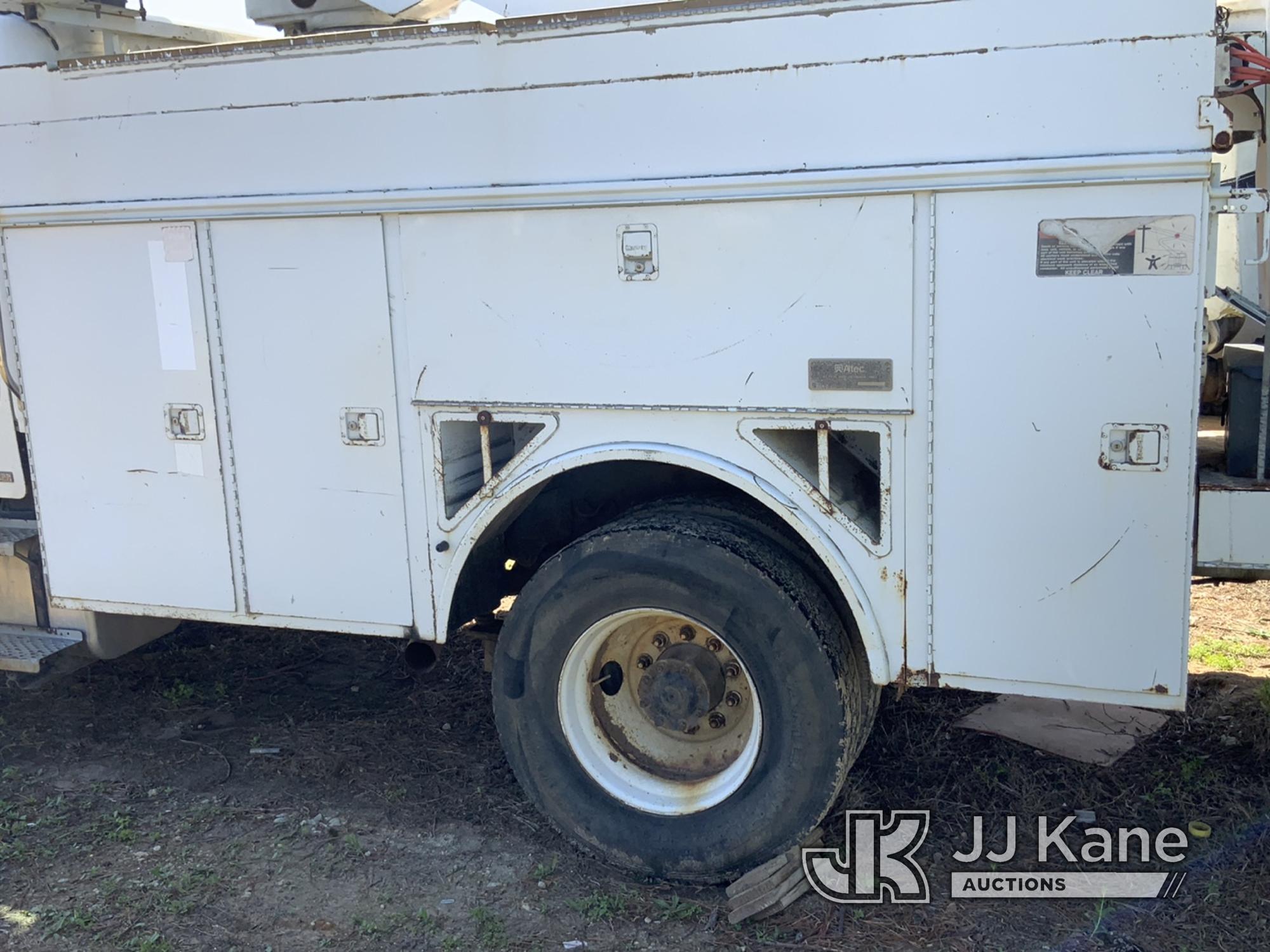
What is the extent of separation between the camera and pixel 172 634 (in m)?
5.88

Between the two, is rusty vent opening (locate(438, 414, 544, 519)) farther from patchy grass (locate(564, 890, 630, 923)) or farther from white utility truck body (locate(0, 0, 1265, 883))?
patchy grass (locate(564, 890, 630, 923))

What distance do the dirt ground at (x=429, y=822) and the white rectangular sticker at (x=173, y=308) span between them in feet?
5.20

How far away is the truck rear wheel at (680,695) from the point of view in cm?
337

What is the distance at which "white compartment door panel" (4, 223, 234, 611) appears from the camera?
391 centimetres

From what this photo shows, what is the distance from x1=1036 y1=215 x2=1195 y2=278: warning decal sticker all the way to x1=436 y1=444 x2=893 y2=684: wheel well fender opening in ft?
3.09

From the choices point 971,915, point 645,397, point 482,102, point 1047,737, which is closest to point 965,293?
point 645,397

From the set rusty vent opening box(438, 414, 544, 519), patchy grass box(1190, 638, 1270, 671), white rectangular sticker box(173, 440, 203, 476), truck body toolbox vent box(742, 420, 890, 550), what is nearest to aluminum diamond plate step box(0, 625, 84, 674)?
white rectangular sticker box(173, 440, 203, 476)

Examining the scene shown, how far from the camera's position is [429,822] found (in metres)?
4.04

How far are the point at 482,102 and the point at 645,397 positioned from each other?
3.20ft

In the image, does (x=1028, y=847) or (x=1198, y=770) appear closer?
(x=1028, y=847)

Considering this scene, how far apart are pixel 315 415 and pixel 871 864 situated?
7.24ft

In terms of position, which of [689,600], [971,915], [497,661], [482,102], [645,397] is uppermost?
[482,102]

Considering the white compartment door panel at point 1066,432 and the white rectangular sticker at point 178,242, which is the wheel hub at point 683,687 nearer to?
the white compartment door panel at point 1066,432

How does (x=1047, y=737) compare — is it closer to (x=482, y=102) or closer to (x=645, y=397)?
(x=645, y=397)
